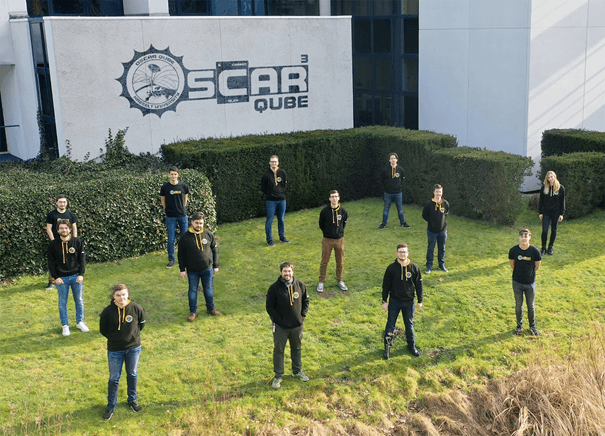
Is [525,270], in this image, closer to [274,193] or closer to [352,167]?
[274,193]

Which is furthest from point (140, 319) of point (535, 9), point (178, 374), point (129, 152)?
point (535, 9)

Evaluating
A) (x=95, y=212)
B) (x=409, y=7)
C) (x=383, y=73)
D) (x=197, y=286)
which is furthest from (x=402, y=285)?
(x=383, y=73)

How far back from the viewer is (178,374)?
9211 millimetres

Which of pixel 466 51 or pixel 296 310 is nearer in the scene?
pixel 296 310

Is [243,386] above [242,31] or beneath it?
beneath

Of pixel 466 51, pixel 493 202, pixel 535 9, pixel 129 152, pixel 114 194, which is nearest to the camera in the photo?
pixel 114 194

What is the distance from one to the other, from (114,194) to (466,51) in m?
11.3

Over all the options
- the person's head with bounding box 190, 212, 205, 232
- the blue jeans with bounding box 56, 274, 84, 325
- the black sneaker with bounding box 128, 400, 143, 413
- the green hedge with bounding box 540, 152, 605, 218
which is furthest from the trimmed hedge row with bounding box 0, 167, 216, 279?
the green hedge with bounding box 540, 152, 605, 218

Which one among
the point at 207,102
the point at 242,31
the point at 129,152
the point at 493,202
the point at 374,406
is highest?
the point at 242,31

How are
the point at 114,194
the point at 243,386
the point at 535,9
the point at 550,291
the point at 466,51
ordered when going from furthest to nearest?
the point at 466,51 → the point at 535,9 → the point at 114,194 → the point at 550,291 → the point at 243,386

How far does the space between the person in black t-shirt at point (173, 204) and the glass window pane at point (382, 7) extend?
11.9 meters

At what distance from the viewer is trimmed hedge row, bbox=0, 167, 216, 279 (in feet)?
40.3

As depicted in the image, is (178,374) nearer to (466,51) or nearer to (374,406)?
(374,406)

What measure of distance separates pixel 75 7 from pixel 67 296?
12.9 metres
